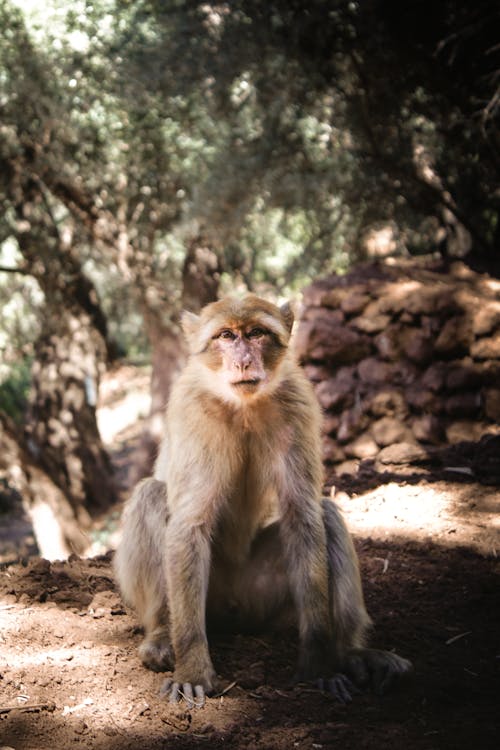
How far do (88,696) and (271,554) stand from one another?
96 centimetres

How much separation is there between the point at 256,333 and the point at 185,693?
1.39m

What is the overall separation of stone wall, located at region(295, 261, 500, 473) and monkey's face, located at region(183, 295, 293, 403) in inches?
119

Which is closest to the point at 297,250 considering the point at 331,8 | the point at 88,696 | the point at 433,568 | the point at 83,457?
the point at 83,457

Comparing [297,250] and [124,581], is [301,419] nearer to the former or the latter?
[124,581]

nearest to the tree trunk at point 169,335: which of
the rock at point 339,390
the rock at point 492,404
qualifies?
the rock at point 339,390

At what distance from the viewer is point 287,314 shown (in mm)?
3377

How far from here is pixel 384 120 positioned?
7.99m

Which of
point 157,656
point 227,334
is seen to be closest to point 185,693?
point 157,656

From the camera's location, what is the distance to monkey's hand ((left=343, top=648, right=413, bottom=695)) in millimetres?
2877

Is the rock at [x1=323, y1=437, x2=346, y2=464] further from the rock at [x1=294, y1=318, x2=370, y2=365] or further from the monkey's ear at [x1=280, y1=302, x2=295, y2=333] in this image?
the monkey's ear at [x1=280, y1=302, x2=295, y2=333]

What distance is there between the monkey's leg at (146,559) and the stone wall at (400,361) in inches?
120

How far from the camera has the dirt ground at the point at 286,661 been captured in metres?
2.51

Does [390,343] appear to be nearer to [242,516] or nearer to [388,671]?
[242,516]

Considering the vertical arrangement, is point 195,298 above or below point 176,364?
above
